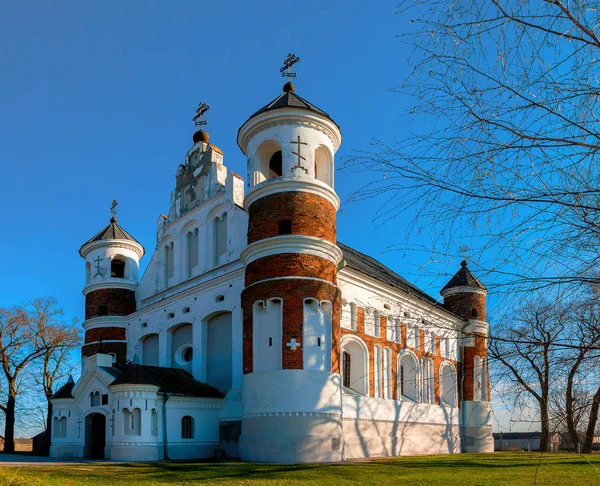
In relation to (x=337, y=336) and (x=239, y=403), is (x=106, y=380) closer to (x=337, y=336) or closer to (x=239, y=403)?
(x=239, y=403)

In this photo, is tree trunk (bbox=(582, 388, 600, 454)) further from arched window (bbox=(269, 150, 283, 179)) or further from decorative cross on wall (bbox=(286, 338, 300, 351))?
arched window (bbox=(269, 150, 283, 179))

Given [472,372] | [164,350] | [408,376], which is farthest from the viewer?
[472,372]

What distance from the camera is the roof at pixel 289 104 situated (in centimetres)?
2595

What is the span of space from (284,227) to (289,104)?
207 inches

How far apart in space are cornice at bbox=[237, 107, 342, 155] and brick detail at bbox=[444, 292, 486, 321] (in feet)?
55.3

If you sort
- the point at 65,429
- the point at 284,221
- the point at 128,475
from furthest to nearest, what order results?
the point at 65,429, the point at 284,221, the point at 128,475

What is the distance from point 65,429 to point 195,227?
11.4m

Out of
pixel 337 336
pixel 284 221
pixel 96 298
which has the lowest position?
pixel 337 336

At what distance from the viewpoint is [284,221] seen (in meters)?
24.5

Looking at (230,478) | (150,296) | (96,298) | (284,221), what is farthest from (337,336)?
(96,298)

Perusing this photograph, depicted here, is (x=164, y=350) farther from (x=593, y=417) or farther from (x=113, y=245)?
(x=593, y=417)

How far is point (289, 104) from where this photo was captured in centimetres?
2602

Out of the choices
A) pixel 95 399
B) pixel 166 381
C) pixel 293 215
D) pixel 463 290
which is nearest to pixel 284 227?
pixel 293 215

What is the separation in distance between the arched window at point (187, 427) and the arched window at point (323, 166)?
37.2 ft
